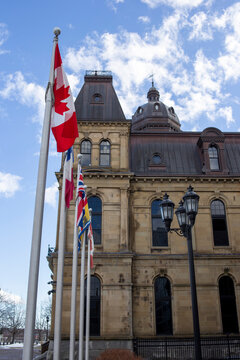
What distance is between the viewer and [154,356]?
2025 centimetres

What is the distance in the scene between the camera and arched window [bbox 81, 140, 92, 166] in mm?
25378

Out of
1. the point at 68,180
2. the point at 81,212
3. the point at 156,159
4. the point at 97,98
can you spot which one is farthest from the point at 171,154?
the point at 68,180

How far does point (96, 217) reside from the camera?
2391 centimetres

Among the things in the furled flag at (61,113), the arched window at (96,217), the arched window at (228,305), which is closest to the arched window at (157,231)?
the arched window at (96,217)

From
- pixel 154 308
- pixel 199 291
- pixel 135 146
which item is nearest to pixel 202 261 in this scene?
pixel 199 291

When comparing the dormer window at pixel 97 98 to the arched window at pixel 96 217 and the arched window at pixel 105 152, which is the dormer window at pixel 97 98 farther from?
the arched window at pixel 96 217

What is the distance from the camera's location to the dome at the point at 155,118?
143 feet

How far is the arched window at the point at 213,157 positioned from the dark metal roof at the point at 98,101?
24.0 feet

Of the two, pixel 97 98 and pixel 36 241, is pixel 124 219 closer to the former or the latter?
pixel 97 98

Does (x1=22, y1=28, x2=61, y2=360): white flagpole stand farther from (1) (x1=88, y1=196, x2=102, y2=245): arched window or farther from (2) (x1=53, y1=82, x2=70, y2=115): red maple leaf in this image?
(1) (x1=88, y1=196, x2=102, y2=245): arched window

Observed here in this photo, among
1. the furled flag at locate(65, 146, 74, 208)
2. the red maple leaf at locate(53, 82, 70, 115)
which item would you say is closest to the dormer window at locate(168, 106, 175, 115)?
the furled flag at locate(65, 146, 74, 208)

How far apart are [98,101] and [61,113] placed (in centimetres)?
2018

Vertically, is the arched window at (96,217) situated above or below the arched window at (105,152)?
below

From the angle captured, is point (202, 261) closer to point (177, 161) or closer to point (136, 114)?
point (177, 161)
